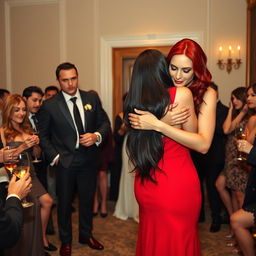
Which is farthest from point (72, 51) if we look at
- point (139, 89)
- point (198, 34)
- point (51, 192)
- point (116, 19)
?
point (139, 89)

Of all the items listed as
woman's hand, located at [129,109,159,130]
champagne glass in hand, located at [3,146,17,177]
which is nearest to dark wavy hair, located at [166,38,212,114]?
woman's hand, located at [129,109,159,130]

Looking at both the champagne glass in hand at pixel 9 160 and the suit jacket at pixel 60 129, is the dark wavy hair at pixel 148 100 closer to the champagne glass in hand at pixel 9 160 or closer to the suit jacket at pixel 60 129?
the champagne glass in hand at pixel 9 160

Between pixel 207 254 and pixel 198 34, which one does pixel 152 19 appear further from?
pixel 207 254

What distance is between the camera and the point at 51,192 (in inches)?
201

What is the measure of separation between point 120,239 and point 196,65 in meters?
2.70

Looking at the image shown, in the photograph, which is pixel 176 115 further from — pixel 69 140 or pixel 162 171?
pixel 69 140

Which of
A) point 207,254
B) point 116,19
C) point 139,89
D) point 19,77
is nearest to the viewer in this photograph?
point 139,89

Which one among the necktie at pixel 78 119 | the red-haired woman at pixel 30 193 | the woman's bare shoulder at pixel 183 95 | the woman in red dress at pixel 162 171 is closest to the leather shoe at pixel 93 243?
the red-haired woman at pixel 30 193

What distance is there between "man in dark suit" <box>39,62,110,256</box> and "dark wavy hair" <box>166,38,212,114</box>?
5.44ft

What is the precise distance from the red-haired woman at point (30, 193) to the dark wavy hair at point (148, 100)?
1.33 meters

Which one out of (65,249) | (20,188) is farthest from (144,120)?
(65,249)

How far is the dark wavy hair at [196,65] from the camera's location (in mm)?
1934

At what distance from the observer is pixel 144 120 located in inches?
72.4

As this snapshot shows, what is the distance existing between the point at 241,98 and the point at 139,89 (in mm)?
2589
